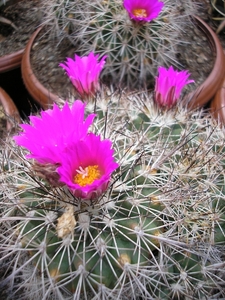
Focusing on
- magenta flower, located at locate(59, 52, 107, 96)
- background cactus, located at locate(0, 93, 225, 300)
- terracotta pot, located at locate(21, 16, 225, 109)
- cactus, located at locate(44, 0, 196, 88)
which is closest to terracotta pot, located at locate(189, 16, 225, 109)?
terracotta pot, located at locate(21, 16, 225, 109)

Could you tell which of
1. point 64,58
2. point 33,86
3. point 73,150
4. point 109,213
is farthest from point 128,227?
point 64,58

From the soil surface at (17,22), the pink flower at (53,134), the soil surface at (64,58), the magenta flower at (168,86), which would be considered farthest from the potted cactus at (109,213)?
the soil surface at (17,22)

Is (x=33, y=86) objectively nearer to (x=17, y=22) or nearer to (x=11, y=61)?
(x=11, y=61)

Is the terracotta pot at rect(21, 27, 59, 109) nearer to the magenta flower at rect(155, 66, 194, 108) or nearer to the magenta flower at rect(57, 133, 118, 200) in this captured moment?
the magenta flower at rect(155, 66, 194, 108)

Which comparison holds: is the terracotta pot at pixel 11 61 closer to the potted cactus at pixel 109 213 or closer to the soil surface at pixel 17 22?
the soil surface at pixel 17 22

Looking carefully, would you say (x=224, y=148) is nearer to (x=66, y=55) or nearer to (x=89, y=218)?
(x=89, y=218)
